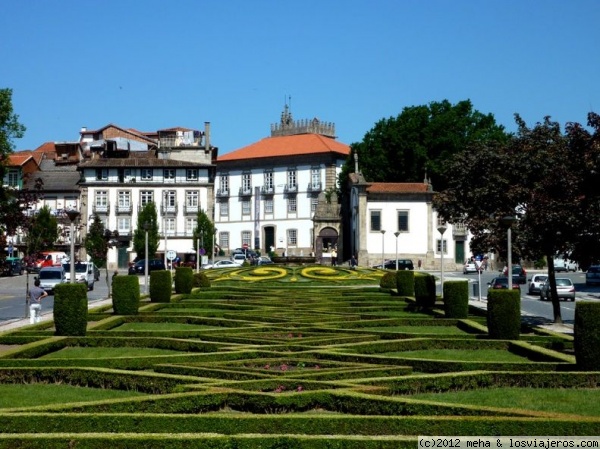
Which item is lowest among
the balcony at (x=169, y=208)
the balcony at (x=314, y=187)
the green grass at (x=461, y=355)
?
the green grass at (x=461, y=355)

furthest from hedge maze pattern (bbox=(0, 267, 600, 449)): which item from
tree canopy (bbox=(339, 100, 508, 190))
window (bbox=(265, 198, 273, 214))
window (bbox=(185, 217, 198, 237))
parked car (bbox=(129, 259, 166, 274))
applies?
window (bbox=(265, 198, 273, 214))

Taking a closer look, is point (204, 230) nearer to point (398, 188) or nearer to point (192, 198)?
point (192, 198)

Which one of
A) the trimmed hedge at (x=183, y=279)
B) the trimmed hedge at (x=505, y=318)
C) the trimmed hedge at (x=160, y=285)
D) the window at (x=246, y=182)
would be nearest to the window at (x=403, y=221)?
the window at (x=246, y=182)

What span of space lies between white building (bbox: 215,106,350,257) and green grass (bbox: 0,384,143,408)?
73.6 m

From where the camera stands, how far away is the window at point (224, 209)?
95.8 m

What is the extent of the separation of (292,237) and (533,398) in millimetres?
78029

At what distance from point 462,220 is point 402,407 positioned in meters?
21.6

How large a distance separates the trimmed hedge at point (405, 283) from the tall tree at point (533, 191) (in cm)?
423

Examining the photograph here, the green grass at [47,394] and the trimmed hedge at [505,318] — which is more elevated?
the trimmed hedge at [505,318]

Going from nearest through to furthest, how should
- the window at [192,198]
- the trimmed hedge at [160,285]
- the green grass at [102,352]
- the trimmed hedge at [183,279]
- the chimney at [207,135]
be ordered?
the green grass at [102,352] < the trimmed hedge at [160,285] < the trimmed hedge at [183,279] < the window at [192,198] < the chimney at [207,135]

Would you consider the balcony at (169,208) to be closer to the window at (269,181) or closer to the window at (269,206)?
the window at (269,206)

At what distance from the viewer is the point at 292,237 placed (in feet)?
302

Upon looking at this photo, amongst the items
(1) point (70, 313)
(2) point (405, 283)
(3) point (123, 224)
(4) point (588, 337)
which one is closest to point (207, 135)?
(3) point (123, 224)

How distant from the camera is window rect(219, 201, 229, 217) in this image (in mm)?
95750
